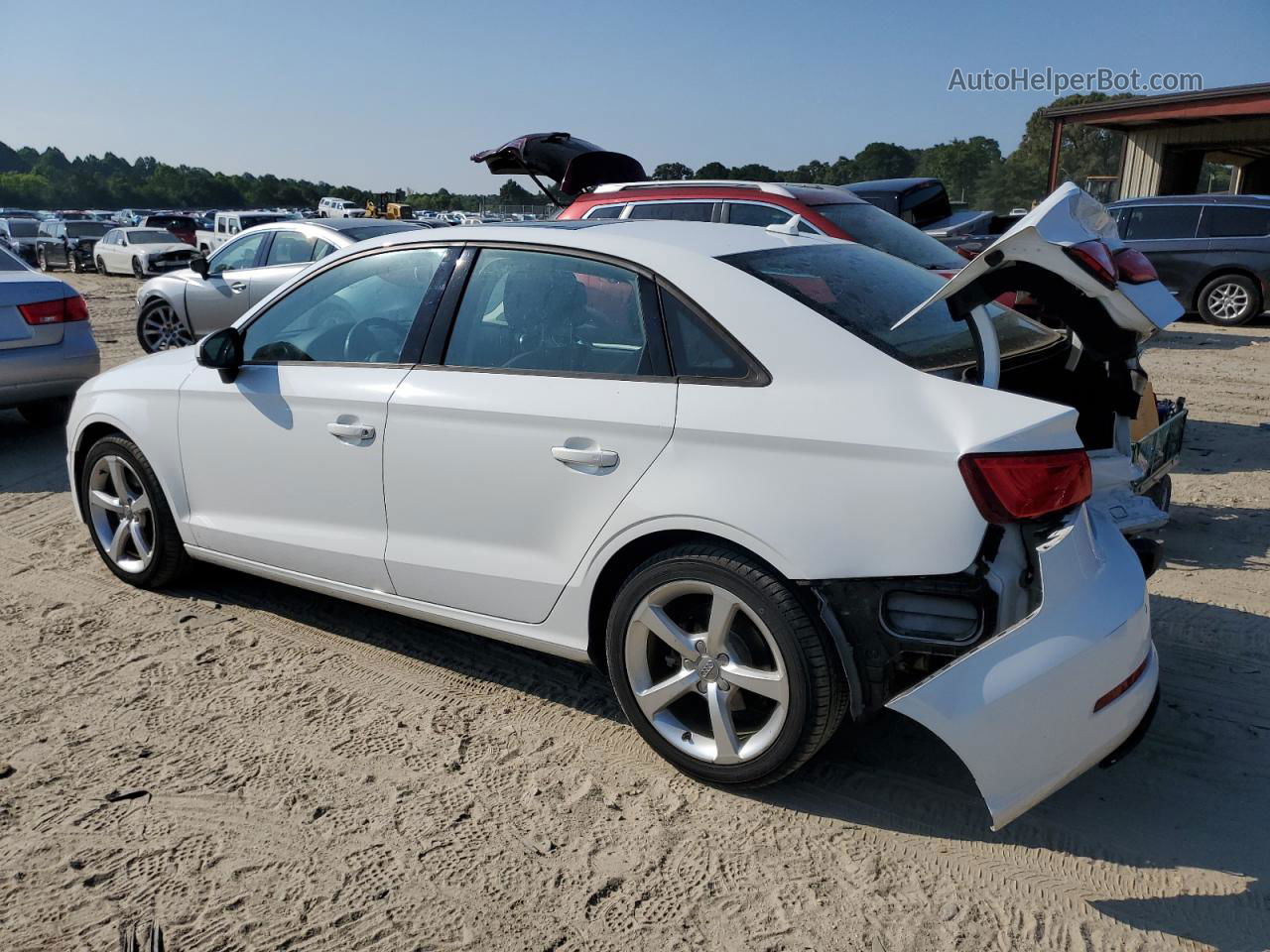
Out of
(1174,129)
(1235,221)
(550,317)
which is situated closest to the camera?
(550,317)

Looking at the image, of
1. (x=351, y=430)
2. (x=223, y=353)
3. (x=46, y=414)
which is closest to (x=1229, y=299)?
(x=351, y=430)

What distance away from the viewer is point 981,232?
16312 millimetres

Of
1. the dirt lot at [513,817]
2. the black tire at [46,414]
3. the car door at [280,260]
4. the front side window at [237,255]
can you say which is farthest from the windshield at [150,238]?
the dirt lot at [513,817]

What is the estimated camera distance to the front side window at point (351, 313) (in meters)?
3.63

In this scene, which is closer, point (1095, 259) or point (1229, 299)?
point (1095, 259)

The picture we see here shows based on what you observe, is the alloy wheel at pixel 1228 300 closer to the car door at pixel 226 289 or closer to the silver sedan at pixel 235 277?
the silver sedan at pixel 235 277

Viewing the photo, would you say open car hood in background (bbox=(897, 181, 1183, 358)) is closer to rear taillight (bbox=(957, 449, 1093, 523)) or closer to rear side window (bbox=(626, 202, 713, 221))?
rear taillight (bbox=(957, 449, 1093, 523))

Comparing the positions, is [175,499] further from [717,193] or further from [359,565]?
[717,193]

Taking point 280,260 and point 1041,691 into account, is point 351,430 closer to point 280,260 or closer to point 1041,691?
point 1041,691

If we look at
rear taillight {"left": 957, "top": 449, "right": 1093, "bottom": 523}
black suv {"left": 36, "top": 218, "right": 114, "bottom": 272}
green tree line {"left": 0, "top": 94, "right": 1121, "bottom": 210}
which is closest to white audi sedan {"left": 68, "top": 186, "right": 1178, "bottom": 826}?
rear taillight {"left": 957, "top": 449, "right": 1093, "bottom": 523}

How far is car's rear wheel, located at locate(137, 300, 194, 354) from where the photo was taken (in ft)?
34.7

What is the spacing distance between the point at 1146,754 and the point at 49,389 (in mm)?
7420

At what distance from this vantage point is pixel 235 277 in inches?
399

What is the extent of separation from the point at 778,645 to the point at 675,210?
20.9 ft
